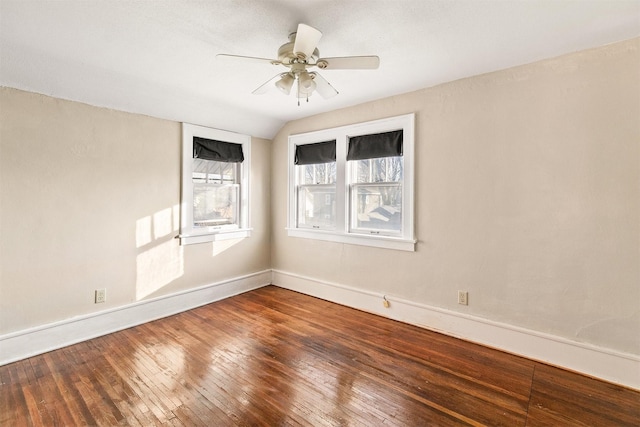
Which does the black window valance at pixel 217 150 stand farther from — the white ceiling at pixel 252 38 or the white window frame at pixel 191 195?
the white ceiling at pixel 252 38

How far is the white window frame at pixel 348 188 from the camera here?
3217 mm

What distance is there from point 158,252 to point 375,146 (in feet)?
9.24

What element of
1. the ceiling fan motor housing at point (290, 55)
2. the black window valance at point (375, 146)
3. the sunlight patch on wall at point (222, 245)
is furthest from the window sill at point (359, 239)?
the ceiling fan motor housing at point (290, 55)

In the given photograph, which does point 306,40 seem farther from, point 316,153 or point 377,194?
point 316,153

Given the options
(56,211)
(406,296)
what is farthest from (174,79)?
(406,296)

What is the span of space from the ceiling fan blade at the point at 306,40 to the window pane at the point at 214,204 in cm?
251

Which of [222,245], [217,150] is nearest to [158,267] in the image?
[222,245]

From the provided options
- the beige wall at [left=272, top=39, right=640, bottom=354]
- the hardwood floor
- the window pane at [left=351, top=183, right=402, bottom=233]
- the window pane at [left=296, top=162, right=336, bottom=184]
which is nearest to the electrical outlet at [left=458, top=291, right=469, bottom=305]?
the beige wall at [left=272, top=39, right=640, bottom=354]

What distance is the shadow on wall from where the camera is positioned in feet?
10.8

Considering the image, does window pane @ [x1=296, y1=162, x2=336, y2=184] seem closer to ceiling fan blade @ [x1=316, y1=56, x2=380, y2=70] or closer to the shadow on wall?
the shadow on wall

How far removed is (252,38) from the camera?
2127 mm

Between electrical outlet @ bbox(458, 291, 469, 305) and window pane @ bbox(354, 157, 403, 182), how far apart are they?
134 centimetres

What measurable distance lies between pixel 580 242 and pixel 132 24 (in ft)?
11.9

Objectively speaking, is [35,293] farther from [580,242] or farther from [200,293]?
[580,242]
